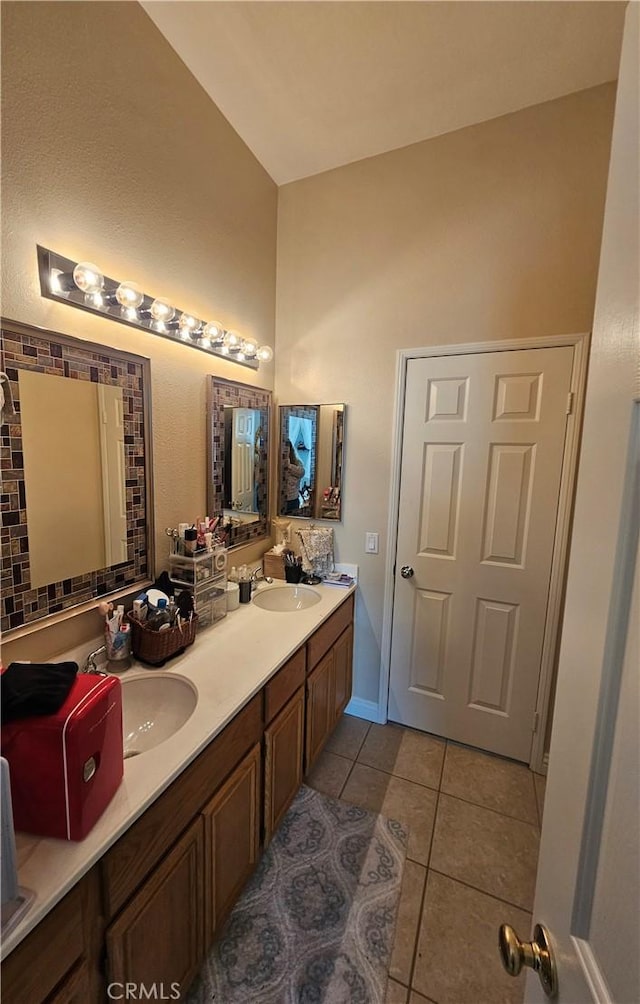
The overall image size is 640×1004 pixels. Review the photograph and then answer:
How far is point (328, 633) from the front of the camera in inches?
71.2

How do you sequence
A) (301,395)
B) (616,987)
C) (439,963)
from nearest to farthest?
(616,987), (439,963), (301,395)

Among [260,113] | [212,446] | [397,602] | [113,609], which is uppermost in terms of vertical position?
[260,113]

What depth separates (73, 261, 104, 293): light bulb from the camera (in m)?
1.12

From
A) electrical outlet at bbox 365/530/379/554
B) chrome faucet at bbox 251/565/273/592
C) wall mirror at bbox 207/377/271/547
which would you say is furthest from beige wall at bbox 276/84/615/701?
chrome faucet at bbox 251/565/273/592

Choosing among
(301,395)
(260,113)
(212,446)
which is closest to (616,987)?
(212,446)

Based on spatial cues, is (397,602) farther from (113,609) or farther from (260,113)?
(260,113)

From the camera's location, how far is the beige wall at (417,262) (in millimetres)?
1634

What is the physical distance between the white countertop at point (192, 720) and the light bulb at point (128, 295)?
1.21 metres

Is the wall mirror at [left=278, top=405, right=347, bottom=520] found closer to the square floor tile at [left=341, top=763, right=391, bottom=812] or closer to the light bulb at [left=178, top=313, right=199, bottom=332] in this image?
the light bulb at [left=178, top=313, right=199, bottom=332]

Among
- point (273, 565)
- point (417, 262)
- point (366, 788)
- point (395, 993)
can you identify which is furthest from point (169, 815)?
point (417, 262)

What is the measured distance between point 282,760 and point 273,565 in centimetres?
98

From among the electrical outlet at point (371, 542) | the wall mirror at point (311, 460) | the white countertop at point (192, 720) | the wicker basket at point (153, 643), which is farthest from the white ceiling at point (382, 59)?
the white countertop at point (192, 720)

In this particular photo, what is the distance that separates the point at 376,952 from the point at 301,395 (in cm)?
233

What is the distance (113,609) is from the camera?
130 cm
